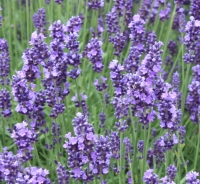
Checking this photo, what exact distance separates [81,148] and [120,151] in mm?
432

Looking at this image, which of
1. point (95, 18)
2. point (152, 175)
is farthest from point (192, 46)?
point (95, 18)

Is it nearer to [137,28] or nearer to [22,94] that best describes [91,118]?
[137,28]

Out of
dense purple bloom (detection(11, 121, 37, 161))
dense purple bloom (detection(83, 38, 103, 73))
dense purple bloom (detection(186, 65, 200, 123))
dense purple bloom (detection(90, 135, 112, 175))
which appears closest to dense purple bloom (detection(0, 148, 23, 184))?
dense purple bloom (detection(11, 121, 37, 161))

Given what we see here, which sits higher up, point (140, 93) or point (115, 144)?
point (140, 93)

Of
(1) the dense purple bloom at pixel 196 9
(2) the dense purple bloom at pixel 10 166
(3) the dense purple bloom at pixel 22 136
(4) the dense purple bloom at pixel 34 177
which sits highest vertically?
(1) the dense purple bloom at pixel 196 9

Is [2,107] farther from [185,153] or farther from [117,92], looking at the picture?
[185,153]

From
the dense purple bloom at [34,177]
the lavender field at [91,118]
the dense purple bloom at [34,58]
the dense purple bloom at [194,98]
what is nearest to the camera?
the dense purple bloom at [34,177]

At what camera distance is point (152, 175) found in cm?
233

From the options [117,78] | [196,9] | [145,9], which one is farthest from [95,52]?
[145,9]

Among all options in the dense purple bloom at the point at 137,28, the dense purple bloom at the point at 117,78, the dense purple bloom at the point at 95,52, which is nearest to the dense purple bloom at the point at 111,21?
the dense purple bloom at the point at 137,28

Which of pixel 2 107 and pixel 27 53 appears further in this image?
pixel 2 107

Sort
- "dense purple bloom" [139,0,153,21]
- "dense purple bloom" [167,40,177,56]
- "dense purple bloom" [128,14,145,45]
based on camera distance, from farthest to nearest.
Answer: "dense purple bloom" [167,40,177,56] < "dense purple bloom" [139,0,153,21] < "dense purple bloom" [128,14,145,45]

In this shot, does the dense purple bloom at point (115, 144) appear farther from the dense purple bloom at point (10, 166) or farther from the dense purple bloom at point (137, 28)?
the dense purple bloom at point (137, 28)

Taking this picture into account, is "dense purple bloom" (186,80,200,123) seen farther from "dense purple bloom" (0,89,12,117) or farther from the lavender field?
"dense purple bloom" (0,89,12,117)
